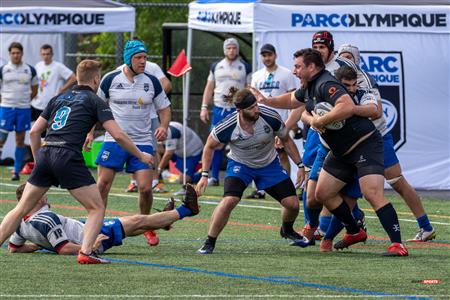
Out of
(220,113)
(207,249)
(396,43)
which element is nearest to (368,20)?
(396,43)

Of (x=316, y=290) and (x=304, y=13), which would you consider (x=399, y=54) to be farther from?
(x=316, y=290)

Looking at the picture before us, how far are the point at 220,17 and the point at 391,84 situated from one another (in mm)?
2723

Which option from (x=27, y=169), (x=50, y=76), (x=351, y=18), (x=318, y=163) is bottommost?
(x=27, y=169)

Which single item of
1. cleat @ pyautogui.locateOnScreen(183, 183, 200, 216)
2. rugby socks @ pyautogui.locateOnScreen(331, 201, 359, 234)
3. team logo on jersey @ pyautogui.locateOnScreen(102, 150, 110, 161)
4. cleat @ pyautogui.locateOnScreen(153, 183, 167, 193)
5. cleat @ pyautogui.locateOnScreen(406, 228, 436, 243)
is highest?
team logo on jersey @ pyautogui.locateOnScreen(102, 150, 110, 161)

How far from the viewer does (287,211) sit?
41.7ft

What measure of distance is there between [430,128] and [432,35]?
4.60 feet

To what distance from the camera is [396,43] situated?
19.2 m

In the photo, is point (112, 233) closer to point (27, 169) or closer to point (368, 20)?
point (368, 20)

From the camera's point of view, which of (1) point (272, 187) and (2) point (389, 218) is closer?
(2) point (389, 218)

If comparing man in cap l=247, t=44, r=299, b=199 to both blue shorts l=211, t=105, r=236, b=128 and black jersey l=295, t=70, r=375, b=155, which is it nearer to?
blue shorts l=211, t=105, r=236, b=128

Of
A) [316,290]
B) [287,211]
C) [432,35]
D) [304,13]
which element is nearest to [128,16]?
[304,13]

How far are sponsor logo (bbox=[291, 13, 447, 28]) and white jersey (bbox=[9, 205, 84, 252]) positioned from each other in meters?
7.92

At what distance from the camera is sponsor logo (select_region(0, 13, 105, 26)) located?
2128 cm

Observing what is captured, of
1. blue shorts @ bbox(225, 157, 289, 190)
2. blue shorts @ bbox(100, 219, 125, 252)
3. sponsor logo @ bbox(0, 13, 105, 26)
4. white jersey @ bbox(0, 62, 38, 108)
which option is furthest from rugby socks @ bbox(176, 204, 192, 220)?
white jersey @ bbox(0, 62, 38, 108)
